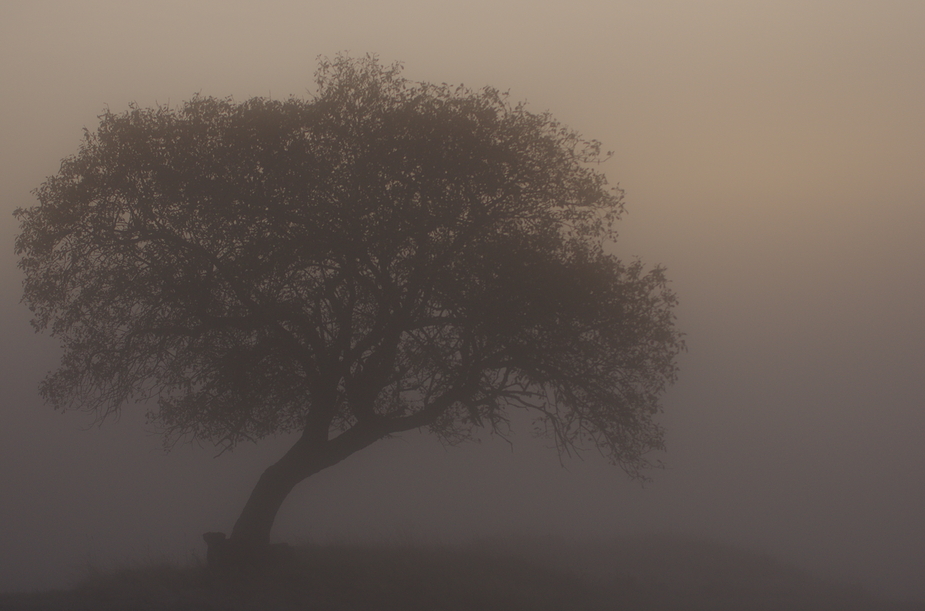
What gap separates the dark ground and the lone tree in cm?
188

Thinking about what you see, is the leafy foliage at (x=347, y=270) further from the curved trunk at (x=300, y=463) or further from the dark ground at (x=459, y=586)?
the dark ground at (x=459, y=586)

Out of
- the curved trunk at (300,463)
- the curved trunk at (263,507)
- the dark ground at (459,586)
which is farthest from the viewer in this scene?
the curved trunk at (300,463)

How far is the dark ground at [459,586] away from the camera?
13.8 metres

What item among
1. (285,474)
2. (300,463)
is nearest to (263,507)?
(285,474)

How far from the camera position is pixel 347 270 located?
50.9ft

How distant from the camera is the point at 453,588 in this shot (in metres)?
15.0

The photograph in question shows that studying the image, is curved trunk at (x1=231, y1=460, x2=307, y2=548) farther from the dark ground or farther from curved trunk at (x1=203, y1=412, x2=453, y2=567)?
the dark ground

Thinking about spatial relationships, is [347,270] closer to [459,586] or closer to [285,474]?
[285,474]

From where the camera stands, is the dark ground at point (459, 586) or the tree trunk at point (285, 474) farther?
the tree trunk at point (285, 474)

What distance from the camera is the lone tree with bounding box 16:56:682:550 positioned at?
15.1 metres

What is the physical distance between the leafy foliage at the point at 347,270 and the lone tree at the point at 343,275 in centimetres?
5

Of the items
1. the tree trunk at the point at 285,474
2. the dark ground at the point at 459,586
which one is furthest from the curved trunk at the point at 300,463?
the dark ground at the point at 459,586

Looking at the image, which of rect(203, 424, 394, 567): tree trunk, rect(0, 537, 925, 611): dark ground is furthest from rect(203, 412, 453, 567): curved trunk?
rect(0, 537, 925, 611): dark ground

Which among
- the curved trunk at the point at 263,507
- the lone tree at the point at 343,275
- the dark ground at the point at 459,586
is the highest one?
the lone tree at the point at 343,275
